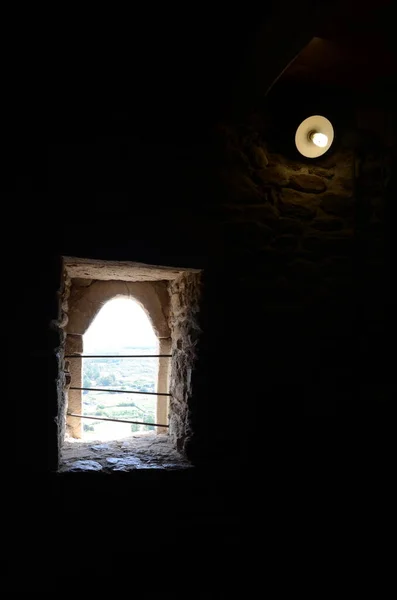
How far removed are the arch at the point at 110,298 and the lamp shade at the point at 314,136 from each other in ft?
5.05

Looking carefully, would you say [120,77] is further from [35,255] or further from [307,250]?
[307,250]

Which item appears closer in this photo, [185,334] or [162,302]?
[185,334]

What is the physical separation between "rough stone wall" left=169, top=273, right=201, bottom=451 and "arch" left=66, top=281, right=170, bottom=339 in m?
0.63

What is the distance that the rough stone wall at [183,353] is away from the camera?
2.24 metres

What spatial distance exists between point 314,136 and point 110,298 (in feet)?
6.33

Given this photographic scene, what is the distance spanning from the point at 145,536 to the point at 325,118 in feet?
7.63

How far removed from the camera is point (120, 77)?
82.2 inches

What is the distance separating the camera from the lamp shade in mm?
2258

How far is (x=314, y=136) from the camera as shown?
2.27 metres

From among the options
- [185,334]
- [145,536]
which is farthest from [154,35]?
[145,536]

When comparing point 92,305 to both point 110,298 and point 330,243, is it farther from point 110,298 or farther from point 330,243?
point 330,243

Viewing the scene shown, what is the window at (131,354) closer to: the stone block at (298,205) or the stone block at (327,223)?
the stone block at (298,205)

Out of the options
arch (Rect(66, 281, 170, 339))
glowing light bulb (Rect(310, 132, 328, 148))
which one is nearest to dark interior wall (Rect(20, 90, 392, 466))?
glowing light bulb (Rect(310, 132, 328, 148))

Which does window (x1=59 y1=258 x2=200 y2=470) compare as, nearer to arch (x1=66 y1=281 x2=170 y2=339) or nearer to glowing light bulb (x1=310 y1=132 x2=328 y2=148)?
arch (x1=66 y1=281 x2=170 y2=339)
